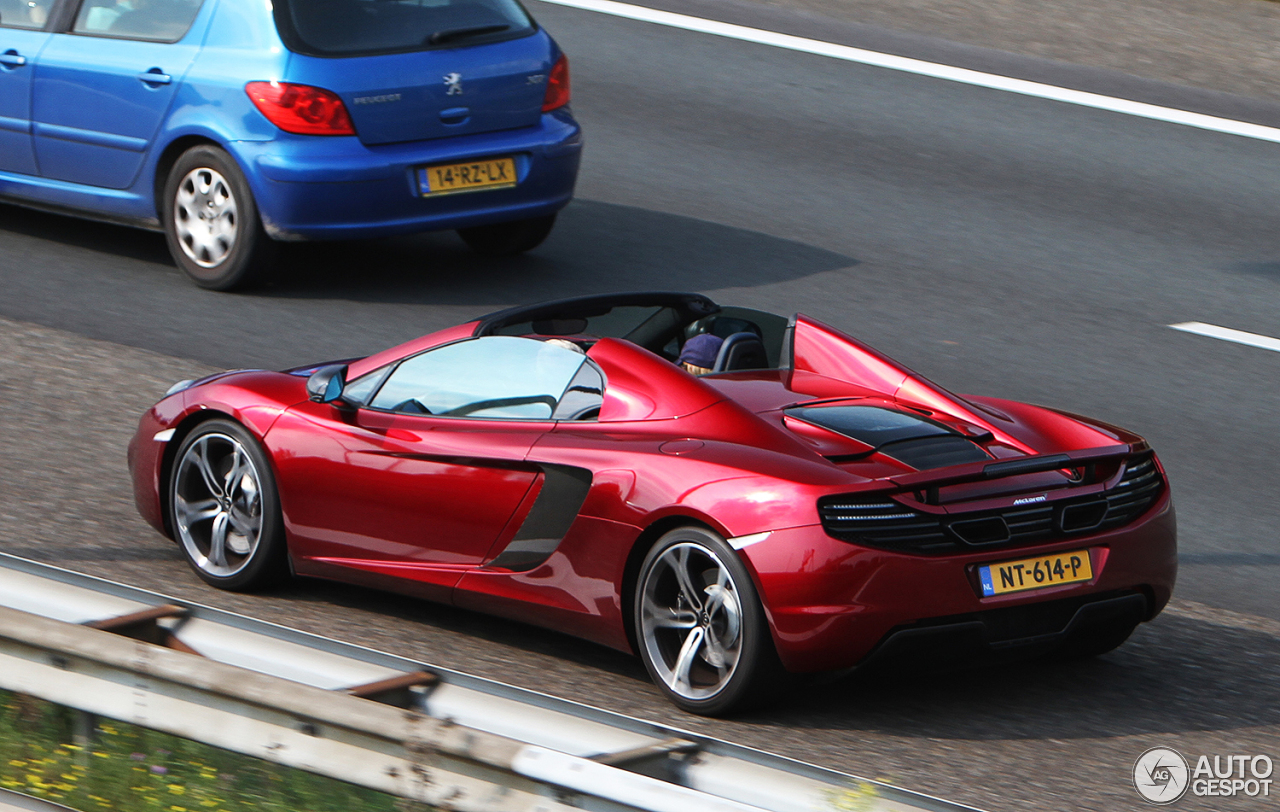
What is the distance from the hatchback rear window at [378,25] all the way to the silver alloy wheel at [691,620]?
16.6 feet

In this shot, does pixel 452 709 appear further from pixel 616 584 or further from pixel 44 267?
pixel 44 267

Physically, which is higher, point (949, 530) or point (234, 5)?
point (234, 5)

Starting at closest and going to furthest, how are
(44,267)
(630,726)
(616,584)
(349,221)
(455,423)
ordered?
Answer: (630,726)
(616,584)
(455,423)
(349,221)
(44,267)

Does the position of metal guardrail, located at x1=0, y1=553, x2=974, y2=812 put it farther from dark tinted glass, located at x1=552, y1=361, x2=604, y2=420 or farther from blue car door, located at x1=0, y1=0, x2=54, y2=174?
blue car door, located at x1=0, y1=0, x2=54, y2=174

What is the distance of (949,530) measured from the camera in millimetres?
5203

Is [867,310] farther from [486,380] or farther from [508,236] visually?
[486,380]

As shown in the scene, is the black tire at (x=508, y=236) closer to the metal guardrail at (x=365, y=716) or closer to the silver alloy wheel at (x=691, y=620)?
the silver alloy wheel at (x=691, y=620)

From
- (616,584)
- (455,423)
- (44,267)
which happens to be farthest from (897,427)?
(44,267)

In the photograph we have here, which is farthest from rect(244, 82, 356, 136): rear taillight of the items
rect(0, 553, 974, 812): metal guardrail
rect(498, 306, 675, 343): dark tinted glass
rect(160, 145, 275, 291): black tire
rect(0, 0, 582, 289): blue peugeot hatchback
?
rect(0, 553, 974, 812): metal guardrail

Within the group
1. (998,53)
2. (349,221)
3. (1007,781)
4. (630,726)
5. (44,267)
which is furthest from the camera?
(998,53)

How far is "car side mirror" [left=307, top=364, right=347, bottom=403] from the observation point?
20.9 ft

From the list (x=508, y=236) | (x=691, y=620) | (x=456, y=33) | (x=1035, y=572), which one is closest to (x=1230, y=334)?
(x=508, y=236)

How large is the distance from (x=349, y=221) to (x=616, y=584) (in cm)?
466

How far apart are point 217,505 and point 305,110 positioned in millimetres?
3514
